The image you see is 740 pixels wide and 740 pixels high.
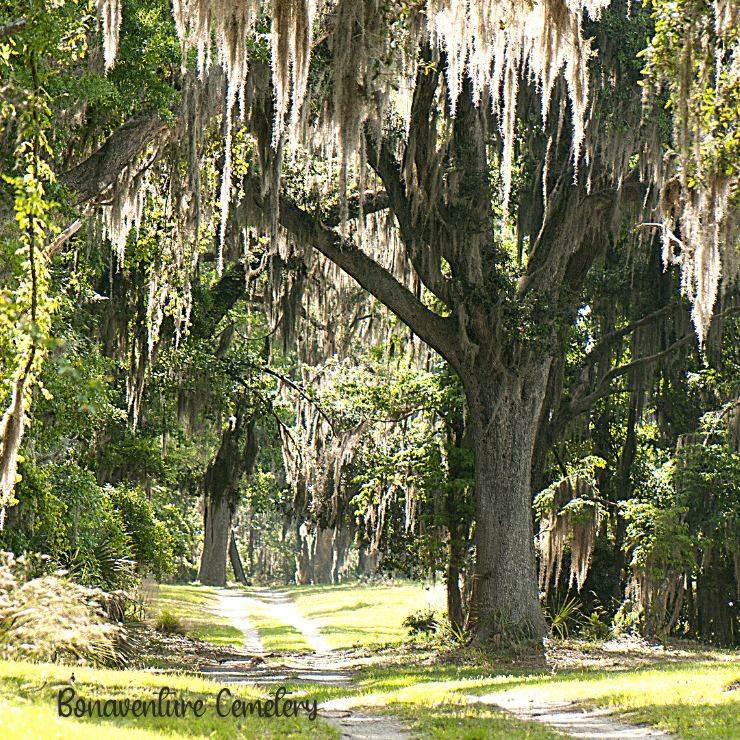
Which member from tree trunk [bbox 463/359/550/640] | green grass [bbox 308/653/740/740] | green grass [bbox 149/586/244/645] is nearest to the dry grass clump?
green grass [bbox 308/653/740/740]

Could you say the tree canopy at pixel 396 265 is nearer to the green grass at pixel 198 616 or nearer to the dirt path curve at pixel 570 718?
the green grass at pixel 198 616

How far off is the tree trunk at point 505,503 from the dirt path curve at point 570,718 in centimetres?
363

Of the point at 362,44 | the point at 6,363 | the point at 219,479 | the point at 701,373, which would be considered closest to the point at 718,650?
the point at 701,373

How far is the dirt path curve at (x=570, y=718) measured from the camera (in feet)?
21.8

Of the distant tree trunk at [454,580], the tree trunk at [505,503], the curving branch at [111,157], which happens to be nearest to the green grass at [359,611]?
the distant tree trunk at [454,580]

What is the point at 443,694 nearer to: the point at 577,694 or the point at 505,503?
the point at 577,694

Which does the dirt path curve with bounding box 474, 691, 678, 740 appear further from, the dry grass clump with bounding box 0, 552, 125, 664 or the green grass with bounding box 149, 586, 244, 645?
the green grass with bounding box 149, 586, 244, 645

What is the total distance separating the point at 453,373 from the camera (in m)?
14.8

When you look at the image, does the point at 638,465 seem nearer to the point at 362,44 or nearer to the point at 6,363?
the point at 362,44

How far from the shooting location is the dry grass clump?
299 inches

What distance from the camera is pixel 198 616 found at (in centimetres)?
1905

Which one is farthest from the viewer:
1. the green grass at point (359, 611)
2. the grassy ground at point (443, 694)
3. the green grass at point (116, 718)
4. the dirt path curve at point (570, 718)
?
the green grass at point (359, 611)

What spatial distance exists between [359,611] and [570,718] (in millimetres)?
16104

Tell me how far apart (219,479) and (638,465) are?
27.3 ft
